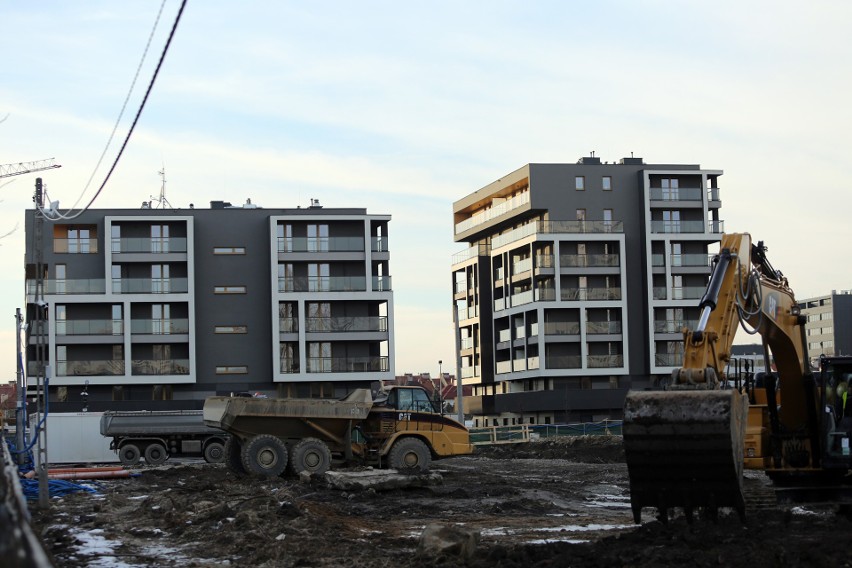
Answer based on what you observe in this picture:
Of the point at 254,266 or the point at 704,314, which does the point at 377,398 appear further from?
the point at 254,266

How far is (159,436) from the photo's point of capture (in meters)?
47.2

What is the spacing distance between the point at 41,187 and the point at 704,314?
18.1 meters

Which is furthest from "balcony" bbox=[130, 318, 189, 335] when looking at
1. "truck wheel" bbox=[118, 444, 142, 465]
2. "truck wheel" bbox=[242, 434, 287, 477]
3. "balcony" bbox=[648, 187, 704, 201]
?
"truck wheel" bbox=[242, 434, 287, 477]

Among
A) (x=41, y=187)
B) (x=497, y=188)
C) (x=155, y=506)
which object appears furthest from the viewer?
(x=497, y=188)

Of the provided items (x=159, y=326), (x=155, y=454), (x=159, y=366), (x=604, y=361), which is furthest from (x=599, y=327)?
(x=155, y=454)

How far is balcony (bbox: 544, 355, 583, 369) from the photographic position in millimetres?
79375

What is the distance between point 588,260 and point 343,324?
65.5 ft

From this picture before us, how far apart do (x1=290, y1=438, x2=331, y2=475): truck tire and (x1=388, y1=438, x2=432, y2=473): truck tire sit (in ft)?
7.89

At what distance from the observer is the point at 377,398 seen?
34219 mm

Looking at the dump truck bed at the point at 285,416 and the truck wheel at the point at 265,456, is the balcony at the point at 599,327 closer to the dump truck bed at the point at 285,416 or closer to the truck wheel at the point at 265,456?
the dump truck bed at the point at 285,416

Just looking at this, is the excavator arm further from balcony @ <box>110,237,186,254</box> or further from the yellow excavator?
balcony @ <box>110,237,186,254</box>

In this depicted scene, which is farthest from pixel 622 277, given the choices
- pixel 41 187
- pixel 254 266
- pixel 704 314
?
pixel 704 314

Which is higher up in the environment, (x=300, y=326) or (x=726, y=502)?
(x=300, y=326)

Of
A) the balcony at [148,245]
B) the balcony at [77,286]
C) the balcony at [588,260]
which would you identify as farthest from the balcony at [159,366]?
the balcony at [588,260]
